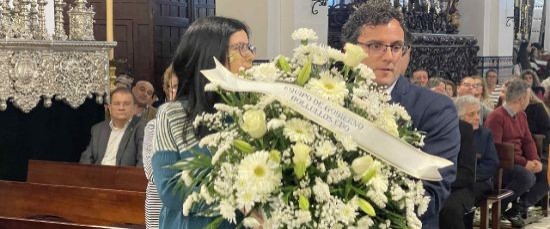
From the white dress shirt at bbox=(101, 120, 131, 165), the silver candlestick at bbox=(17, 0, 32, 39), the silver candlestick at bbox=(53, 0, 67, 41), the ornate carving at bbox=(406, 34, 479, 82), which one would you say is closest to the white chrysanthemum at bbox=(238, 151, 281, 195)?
the silver candlestick at bbox=(17, 0, 32, 39)

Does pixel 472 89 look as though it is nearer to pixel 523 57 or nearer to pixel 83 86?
pixel 83 86

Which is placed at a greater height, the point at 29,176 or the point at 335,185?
the point at 335,185

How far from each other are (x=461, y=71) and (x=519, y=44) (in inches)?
194

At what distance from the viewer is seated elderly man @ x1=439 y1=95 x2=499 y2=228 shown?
5.90 meters

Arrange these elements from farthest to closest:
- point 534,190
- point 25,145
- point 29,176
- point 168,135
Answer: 1. point 534,190
2. point 25,145
3. point 29,176
4. point 168,135

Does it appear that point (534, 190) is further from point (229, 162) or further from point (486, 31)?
point (486, 31)

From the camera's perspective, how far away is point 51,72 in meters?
6.04

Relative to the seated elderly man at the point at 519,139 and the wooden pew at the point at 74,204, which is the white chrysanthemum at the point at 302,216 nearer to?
the wooden pew at the point at 74,204

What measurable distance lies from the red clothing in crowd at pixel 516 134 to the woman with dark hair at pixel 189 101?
5793 millimetres

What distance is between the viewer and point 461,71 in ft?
50.7

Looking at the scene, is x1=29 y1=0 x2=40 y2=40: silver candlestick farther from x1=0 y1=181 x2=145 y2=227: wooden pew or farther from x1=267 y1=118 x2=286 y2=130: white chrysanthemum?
x1=267 y1=118 x2=286 y2=130: white chrysanthemum

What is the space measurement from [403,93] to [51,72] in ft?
12.7

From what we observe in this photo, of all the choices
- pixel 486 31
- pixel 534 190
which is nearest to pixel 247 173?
pixel 534 190

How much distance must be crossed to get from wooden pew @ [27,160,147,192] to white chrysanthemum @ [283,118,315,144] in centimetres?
334
